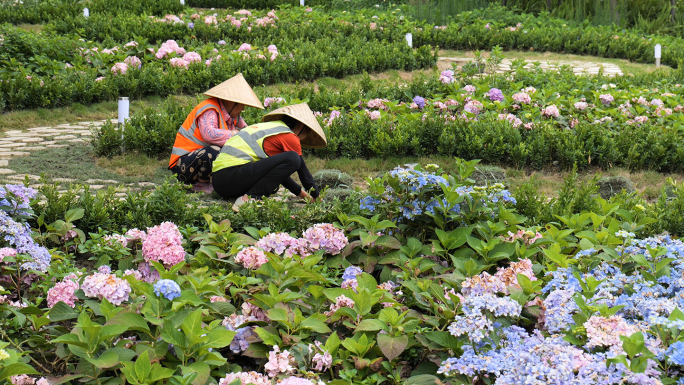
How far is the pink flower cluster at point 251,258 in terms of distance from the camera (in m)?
3.06

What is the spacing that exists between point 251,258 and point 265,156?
185 centimetres

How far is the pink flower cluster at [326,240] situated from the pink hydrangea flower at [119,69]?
18.0ft

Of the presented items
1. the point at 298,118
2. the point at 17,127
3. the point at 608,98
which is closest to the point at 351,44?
the point at 608,98

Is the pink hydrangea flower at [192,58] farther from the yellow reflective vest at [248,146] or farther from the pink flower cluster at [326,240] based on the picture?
the pink flower cluster at [326,240]

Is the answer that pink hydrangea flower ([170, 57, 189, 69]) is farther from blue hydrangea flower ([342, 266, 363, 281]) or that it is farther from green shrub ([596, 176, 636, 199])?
blue hydrangea flower ([342, 266, 363, 281])

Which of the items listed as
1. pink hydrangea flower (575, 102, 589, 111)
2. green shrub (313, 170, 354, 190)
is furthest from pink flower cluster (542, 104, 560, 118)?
green shrub (313, 170, 354, 190)

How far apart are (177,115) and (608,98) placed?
4.91 meters

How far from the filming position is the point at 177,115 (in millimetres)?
6281

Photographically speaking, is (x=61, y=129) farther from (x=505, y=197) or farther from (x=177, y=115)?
(x=505, y=197)

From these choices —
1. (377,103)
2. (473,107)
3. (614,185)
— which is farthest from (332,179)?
(614,185)

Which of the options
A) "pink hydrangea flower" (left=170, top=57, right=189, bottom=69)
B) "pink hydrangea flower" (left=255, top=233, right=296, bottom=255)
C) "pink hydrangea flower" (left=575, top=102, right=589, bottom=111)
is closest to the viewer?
"pink hydrangea flower" (left=255, top=233, right=296, bottom=255)

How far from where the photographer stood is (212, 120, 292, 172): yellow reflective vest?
15.6 ft

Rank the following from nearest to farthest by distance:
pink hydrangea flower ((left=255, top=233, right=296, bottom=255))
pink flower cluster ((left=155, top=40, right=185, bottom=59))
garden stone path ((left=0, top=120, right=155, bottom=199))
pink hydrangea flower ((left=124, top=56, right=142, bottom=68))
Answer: pink hydrangea flower ((left=255, top=233, right=296, bottom=255)) < garden stone path ((left=0, top=120, right=155, bottom=199)) < pink hydrangea flower ((left=124, top=56, right=142, bottom=68)) < pink flower cluster ((left=155, top=40, right=185, bottom=59))

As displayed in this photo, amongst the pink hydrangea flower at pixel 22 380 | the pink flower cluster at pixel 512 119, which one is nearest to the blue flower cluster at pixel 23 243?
the pink hydrangea flower at pixel 22 380
